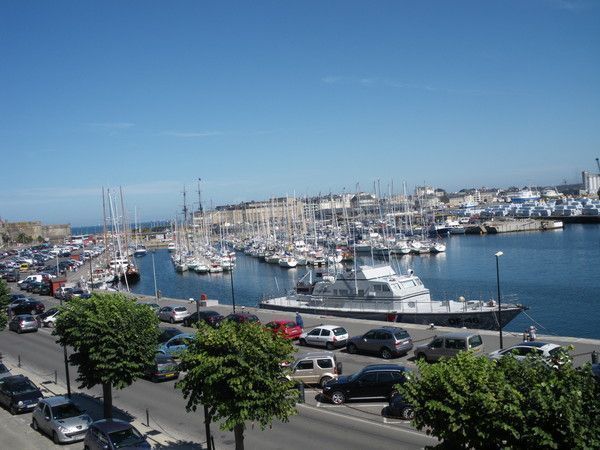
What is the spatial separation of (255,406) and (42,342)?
2531cm

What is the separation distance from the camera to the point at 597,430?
689cm

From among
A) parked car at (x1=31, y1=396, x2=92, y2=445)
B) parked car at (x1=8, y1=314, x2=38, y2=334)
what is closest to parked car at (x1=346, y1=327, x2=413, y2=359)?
parked car at (x1=31, y1=396, x2=92, y2=445)

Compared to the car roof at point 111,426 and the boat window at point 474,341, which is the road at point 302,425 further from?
the boat window at point 474,341

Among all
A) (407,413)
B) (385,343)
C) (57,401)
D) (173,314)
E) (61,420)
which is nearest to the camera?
(61,420)

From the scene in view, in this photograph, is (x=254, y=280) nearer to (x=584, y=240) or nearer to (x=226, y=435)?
(x=584, y=240)

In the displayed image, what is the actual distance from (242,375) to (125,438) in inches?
161

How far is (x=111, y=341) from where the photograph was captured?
16531mm

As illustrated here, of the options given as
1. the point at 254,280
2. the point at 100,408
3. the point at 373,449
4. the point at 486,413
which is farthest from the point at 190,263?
the point at 486,413

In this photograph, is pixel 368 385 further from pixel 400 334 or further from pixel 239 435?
pixel 239 435

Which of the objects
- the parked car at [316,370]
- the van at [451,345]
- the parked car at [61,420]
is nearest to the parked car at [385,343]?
the van at [451,345]

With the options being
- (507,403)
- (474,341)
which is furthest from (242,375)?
(474,341)

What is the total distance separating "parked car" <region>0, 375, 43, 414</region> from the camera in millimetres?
19078

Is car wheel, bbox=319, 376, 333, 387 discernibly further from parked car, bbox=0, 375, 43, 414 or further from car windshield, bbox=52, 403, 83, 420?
parked car, bbox=0, 375, 43, 414

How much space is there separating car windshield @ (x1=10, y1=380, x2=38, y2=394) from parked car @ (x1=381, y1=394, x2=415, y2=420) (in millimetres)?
11632
